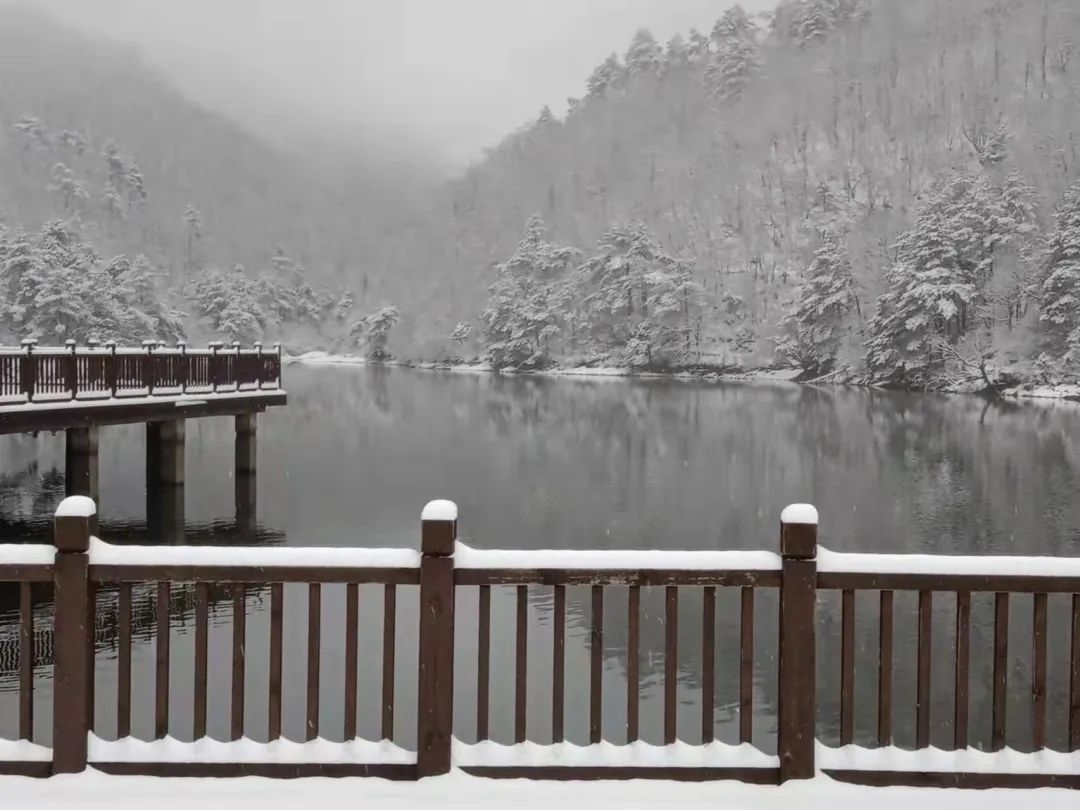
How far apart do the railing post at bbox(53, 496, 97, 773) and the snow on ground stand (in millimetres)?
170

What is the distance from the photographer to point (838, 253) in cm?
8319

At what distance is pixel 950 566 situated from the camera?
467 cm

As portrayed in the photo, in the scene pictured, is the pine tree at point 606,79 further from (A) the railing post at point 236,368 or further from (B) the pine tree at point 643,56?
(A) the railing post at point 236,368

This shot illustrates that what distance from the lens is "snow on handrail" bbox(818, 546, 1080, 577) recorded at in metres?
4.63

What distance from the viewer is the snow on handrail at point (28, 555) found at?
4.59 metres

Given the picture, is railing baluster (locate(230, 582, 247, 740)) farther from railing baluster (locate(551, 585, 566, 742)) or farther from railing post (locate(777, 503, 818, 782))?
railing post (locate(777, 503, 818, 782))

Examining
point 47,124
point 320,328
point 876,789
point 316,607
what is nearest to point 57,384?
point 316,607

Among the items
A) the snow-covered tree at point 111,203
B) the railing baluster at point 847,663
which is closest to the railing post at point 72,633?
the railing baluster at point 847,663

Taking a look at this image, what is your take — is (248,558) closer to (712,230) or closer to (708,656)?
(708,656)

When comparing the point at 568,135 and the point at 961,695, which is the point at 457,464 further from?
the point at 568,135

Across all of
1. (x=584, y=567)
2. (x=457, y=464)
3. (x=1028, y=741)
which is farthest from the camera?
(x=457, y=464)

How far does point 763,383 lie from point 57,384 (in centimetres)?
7084

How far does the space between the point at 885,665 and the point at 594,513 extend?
22035 mm

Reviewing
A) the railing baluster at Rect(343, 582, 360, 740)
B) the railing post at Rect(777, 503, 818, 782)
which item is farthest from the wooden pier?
the railing post at Rect(777, 503, 818, 782)
